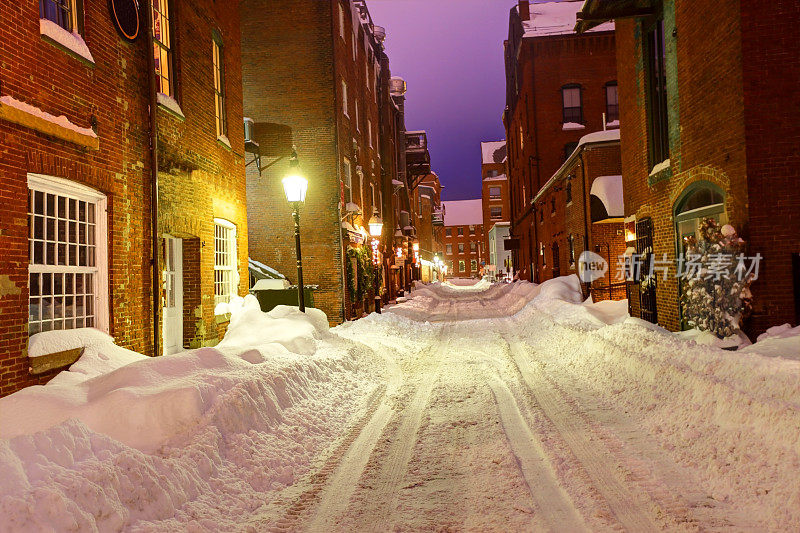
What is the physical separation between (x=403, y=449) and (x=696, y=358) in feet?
16.0

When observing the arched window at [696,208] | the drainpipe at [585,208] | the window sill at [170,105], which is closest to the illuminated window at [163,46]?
the window sill at [170,105]

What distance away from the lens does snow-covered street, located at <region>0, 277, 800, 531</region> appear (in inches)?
159

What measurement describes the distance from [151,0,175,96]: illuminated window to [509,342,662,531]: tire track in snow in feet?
27.0

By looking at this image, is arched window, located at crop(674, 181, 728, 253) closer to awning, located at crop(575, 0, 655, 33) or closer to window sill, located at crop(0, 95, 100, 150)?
awning, located at crop(575, 0, 655, 33)

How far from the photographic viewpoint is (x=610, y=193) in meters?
19.4

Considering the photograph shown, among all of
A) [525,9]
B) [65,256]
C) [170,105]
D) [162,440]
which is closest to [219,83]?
[170,105]

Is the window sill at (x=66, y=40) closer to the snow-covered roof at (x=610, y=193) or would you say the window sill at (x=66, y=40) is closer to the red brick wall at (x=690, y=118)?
the red brick wall at (x=690, y=118)

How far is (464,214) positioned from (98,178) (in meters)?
112

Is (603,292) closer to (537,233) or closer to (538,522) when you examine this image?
(537,233)

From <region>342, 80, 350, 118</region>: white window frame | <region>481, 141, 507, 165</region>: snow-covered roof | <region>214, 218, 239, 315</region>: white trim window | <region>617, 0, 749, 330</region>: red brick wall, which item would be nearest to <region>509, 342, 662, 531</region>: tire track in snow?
<region>617, 0, 749, 330</region>: red brick wall

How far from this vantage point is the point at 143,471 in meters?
4.29

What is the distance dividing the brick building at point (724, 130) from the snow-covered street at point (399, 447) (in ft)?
6.83

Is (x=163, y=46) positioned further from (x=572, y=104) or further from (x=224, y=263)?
(x=572, y=104)

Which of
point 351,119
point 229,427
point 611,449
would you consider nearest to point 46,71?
point 229,427
